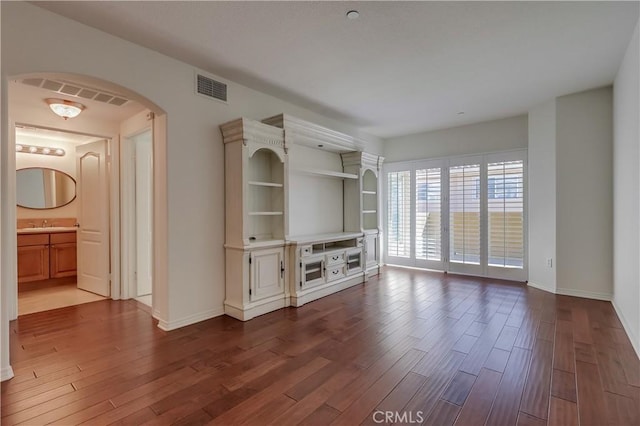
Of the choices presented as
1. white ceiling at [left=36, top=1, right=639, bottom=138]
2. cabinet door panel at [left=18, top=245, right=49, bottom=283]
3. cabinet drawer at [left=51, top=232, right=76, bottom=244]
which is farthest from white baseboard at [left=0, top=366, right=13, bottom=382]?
cabinet drawer at [left=51, top=232, right=76, bottom=244]

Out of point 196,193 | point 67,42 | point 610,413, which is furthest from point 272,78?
point 610,413

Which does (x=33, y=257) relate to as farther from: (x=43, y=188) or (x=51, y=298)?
(x=43, y=188)

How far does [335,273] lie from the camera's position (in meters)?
4.70

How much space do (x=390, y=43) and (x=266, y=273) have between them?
9.06 feet

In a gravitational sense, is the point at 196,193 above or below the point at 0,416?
above

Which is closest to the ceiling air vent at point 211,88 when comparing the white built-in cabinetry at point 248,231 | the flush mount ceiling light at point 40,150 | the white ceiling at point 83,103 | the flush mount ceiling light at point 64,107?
the white built-in cabinetry at point 248,231

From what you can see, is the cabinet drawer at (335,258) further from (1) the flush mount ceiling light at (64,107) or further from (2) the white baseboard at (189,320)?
(1) the flush mount ceiling light at (64,107)

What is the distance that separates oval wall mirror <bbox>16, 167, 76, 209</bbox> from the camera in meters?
5.59

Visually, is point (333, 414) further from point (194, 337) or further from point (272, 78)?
point (272, 78)

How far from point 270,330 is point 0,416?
6.32 feet

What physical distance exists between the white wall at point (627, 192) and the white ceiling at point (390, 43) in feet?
0.99

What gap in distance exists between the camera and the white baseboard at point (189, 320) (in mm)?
3248

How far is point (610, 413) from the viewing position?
1.90 m

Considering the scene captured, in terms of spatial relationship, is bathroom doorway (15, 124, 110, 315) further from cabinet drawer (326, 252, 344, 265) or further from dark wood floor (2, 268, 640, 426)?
cabinet drawer (326, 252, 344, 265)
